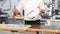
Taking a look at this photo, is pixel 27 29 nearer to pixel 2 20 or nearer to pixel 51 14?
pixel 51 14

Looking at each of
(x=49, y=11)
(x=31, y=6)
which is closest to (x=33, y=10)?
(x=31, y=6)

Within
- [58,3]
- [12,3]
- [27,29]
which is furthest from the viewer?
[12,3]

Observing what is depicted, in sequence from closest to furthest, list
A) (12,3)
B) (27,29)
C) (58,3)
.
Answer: (27,29) → (58,3) → (12,3)

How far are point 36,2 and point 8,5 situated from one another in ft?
1.88

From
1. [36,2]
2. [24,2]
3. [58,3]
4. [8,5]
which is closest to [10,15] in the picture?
[8,5]

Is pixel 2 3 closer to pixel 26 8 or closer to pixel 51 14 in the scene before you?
pixel 26 8

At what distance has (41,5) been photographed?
8.57 ft

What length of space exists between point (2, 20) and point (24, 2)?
60cm

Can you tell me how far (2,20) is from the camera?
9.31 feet

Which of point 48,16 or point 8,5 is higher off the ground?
point 8,5

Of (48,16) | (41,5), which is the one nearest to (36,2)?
(41,5)

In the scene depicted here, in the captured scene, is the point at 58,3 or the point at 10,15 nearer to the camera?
the point at 58,3

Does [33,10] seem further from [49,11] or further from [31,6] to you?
[49,11]

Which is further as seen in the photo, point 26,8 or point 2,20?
point 2,20
